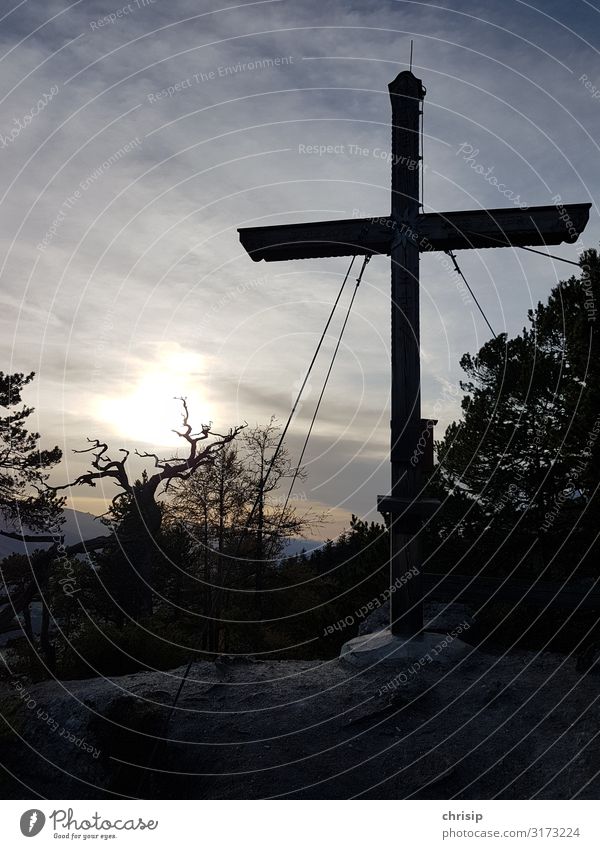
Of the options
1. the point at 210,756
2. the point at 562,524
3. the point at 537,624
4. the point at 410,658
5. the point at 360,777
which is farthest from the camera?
the point at 562,524

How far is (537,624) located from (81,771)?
25.7 ft

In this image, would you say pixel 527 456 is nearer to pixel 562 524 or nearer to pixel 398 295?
pixel 562 524

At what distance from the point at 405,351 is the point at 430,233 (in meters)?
1.84

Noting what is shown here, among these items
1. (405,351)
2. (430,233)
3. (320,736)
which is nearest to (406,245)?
(430,233)

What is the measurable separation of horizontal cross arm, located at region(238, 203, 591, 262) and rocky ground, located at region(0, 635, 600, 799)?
6.27m

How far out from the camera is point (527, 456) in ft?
65.1

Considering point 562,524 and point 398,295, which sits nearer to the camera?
point 398,295

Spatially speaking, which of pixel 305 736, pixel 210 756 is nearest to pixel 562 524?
pixel 305 736

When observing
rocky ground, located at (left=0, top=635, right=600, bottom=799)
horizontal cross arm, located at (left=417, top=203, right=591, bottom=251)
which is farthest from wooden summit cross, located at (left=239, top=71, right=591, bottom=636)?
rocky ground, located at (left=0, top=635, right=600, bottom=799)

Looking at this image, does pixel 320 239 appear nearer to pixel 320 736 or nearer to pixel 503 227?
pixel 503 227

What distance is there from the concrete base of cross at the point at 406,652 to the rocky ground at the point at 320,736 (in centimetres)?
12

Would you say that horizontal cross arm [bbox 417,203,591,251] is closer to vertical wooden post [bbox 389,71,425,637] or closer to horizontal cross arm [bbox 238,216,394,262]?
vertical wooden post [bbox 389,71,425,637]

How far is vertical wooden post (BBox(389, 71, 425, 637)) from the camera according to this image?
974 centimetres

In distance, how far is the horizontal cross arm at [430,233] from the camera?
938cm
